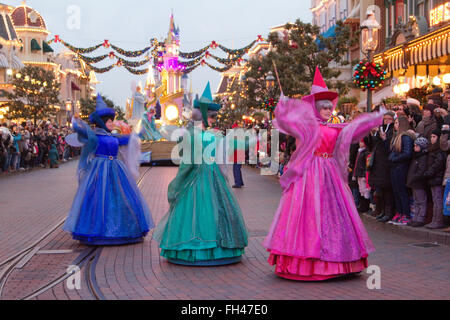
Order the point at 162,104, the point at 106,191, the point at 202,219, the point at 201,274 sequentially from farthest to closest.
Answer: the point at 162,104 → the point at 106,191 → the point at 202,219 → the point at 201,274

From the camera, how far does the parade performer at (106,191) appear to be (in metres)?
8.34

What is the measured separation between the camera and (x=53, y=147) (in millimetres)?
29078

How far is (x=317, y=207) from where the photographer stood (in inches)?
244

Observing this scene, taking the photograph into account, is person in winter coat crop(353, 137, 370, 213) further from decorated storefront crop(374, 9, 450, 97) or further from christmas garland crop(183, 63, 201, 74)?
christmas garland crop(183, 63, 201, 74)

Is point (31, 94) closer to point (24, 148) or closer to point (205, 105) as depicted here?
point (24, 148)

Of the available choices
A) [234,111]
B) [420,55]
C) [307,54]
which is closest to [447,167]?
[420,55]

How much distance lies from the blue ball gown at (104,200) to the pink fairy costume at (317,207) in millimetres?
2649

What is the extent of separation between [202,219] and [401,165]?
151 inches

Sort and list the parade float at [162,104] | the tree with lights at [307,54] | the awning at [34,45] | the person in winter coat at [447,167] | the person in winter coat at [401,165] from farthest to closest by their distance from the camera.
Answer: the awning at [34,45] → the parade float at [162,104] → the tree with lights at [307,54] → the person in winter coat at [401,165] → the person in winter coat at [447,167]

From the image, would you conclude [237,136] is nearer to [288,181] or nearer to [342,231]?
[288,181]

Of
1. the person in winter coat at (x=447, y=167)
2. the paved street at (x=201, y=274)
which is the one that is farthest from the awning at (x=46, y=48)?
the person in winter coat at (x=447, y=167)

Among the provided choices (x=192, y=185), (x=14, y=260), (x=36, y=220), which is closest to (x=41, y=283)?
(x=14, y=260)

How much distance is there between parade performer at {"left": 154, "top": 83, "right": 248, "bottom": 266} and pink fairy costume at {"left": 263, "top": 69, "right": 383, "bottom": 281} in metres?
0.76

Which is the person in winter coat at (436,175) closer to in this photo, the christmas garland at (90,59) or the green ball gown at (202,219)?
the green ball gown at (202,219)
